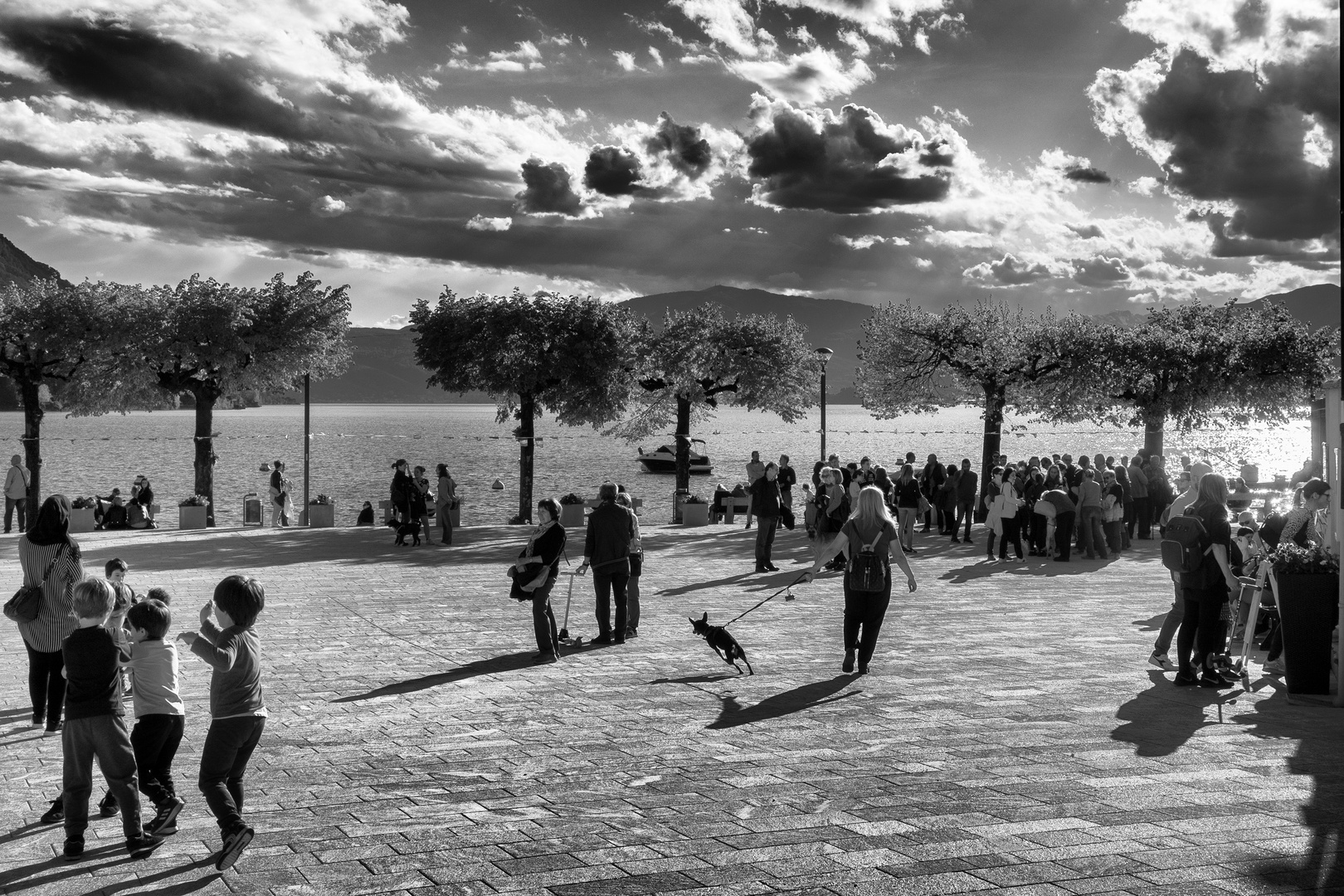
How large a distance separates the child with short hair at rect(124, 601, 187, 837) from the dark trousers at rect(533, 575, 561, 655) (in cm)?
548

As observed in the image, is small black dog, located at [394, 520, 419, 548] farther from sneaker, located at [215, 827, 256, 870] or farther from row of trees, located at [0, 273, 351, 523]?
sneaker, located at [215, 827, 256, 870]

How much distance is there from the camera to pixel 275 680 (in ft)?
33.8

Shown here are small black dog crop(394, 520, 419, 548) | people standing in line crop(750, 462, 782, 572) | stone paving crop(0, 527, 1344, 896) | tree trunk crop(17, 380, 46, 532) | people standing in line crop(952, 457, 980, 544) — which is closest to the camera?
stone paving crop(0, 527, 1344, 896)

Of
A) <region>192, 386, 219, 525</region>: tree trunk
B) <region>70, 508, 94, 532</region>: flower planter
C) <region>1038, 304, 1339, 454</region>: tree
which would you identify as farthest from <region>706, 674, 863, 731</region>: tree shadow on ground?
<region>1038, 304, 1339, 454</region>: tree

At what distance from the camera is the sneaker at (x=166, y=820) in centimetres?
593

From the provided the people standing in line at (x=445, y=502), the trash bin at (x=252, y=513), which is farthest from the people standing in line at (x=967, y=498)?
the trash bin at (x=252, y=513)

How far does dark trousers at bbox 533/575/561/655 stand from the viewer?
37.4ft

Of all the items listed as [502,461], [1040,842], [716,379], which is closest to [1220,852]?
[1040,842]

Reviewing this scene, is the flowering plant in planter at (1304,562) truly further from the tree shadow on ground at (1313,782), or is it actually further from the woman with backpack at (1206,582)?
the tree shadow on ground at (1313,782)

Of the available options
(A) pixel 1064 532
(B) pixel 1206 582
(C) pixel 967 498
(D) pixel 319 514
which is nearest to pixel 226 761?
(B) pixel 1206 582

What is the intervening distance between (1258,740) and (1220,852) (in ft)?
8.84

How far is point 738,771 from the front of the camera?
23.5ft

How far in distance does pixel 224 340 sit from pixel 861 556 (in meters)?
25.6

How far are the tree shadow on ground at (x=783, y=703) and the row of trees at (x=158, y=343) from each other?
24.4m
